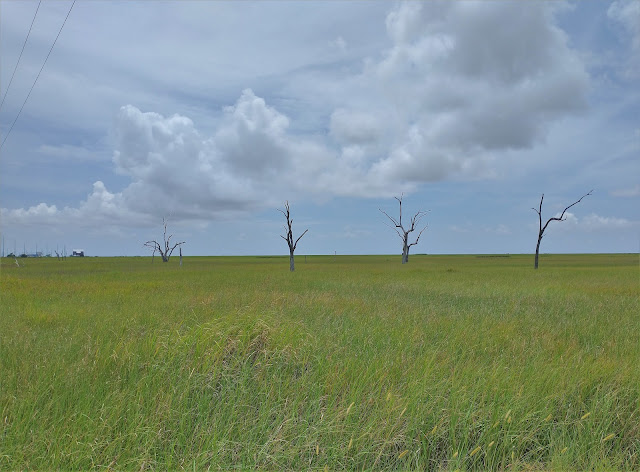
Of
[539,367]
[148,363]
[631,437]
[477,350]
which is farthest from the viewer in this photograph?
[477,350]

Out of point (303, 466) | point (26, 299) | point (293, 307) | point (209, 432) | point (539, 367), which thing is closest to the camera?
point (303, 466)

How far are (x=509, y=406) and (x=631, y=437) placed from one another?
1387 mm

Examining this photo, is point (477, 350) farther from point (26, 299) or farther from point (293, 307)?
point (26, 299)

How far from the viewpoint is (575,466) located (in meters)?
3.83

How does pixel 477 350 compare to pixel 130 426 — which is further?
pixel 477 350

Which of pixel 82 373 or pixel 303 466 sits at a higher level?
pixel 82 373

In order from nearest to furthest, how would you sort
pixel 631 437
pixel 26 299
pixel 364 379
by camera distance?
pixel 631 437
pixel 364 379
pixel 26 299

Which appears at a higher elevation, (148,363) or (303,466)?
(148,363)

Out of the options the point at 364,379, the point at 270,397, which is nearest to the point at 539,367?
the point at 364,379

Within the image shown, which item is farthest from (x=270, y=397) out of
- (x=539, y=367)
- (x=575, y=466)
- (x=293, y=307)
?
(x=293, y=307)

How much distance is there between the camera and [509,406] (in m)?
4.52

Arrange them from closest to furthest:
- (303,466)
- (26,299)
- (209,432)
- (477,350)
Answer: (303,466) < (209,432) < (477,350) < (26,299)

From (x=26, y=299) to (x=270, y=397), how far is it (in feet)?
47.0

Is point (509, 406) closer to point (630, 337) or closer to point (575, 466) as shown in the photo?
point (575, 466)
